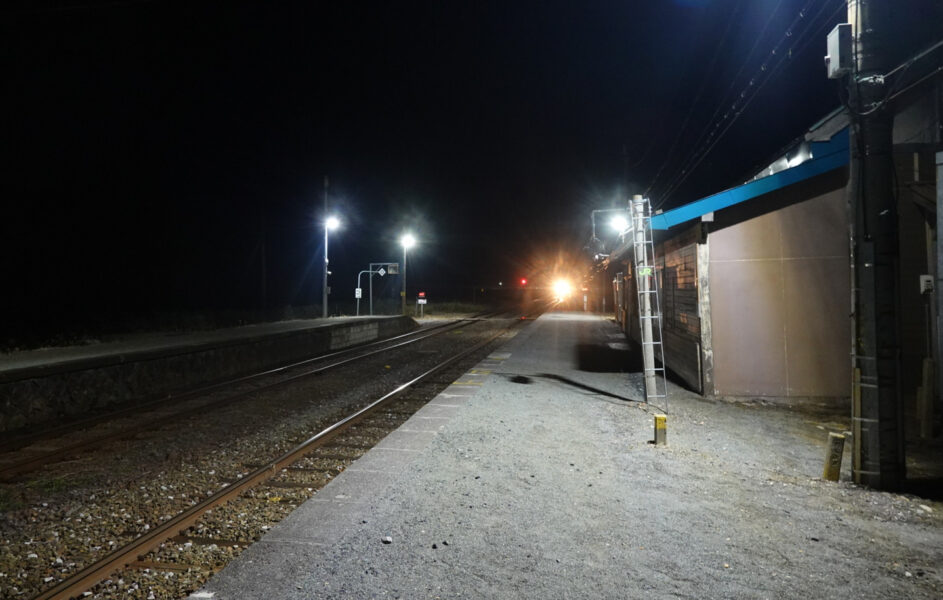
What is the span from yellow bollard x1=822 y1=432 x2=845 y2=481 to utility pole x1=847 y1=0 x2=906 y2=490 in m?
0.32

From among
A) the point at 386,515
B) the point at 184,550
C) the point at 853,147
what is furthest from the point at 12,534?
the point at 853,147

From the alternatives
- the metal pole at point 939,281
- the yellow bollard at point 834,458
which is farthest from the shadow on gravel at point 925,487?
the metal pole at point 939,281

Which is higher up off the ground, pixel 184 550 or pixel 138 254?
pixel 138 254

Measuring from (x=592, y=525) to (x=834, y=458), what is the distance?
10.5 feet

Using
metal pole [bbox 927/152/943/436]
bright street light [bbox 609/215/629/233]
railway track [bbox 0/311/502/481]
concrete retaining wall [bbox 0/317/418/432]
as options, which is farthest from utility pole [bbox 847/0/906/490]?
bright street light [bbox 609/215/629/233]

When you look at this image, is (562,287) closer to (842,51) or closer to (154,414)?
(154,414)

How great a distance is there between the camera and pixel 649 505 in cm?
485

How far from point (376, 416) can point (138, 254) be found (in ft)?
107

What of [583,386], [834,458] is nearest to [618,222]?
[583,386]

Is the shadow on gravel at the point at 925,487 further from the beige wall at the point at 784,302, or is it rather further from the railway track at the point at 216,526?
the railway track at the point at 216,526

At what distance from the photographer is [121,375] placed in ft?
36.9

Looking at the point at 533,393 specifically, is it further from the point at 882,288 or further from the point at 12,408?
the point at 12,408

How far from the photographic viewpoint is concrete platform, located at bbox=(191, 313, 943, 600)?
11.4ft

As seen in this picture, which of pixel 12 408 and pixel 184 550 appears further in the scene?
pixel 12 408
